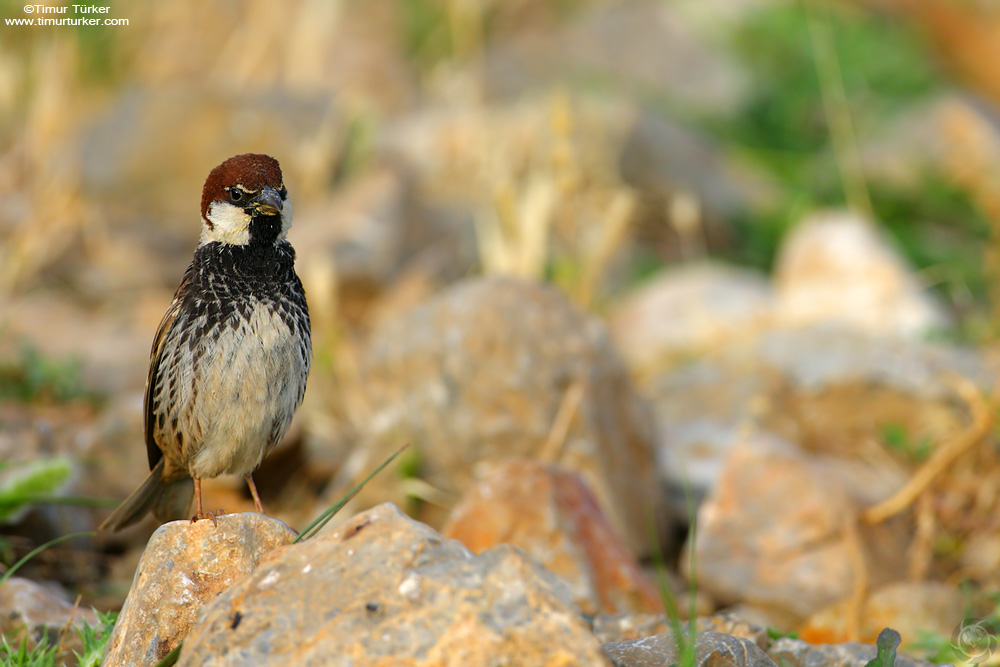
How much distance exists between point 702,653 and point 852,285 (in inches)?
231

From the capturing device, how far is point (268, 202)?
322 cm

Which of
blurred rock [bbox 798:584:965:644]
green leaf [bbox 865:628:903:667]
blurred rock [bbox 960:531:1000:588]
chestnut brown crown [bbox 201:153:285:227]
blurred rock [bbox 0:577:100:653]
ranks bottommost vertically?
blurred rock [bbox 960:531:1000:588]

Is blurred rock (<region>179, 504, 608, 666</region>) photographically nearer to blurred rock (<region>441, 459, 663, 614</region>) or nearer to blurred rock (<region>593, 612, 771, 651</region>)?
blurred rock (<region>593, 612, 771, 651</region>)

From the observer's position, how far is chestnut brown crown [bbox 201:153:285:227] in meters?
3.26

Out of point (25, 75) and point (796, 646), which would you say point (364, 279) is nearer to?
point (25, 75)

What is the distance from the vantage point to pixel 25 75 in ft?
32.6

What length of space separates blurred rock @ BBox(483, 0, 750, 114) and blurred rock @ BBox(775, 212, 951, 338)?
4.51m

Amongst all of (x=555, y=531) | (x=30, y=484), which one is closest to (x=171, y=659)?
(x=30, y=484)

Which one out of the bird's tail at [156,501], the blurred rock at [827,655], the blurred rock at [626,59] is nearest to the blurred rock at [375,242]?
the bird's tail at [156,501]

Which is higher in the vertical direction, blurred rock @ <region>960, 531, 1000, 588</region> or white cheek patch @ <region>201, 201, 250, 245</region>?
white cheek patch @ <region>201, 201, 250, 245</region>

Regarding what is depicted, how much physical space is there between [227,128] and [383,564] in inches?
323

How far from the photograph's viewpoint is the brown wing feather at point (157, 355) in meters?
3.32

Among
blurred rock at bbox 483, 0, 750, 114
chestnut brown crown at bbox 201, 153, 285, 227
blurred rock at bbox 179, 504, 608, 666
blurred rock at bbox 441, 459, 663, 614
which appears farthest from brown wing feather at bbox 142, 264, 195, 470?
blurred rock at bbox 483, 0, 750, 114

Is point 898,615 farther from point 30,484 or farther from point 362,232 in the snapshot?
point 362,232
